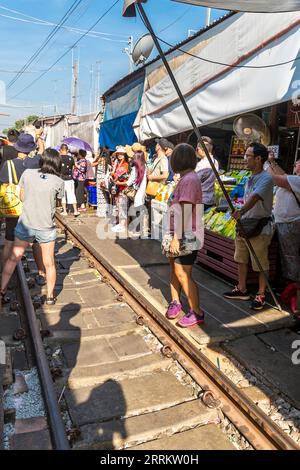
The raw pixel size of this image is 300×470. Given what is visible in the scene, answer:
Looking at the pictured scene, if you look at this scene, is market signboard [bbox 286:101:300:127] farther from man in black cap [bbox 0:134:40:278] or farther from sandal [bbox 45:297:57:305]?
sandal [bbox 45:297:57:305]

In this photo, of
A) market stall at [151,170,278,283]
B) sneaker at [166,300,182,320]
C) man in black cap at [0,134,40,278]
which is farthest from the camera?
market stall at [151,170,278,283]

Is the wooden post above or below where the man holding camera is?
above

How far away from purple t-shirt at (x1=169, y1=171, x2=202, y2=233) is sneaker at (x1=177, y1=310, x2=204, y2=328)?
965 mm

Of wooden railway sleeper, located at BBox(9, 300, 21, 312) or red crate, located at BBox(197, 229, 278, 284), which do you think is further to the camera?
red crate, located at BBox(197, 229, 278, 284)

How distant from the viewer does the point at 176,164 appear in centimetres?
422

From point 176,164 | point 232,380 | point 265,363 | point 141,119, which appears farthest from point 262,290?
point 141,119

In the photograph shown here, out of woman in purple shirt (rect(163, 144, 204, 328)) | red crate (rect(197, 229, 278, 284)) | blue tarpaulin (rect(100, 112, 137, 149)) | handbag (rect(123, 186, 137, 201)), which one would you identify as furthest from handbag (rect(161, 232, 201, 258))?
blue tarpaulin (rect(100, 112, 137, 149))

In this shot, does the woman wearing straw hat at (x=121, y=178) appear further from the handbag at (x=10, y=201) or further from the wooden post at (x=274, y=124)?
the handbag at (x=10, y=201)

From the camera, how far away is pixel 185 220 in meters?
4.24

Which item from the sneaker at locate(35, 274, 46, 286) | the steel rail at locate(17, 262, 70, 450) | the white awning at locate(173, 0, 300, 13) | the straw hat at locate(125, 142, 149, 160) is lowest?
the steel rail at locate(17, 262, 70, 450)

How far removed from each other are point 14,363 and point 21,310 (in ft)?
3.94

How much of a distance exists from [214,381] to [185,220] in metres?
1.62

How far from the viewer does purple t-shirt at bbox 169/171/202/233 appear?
4.11 m
